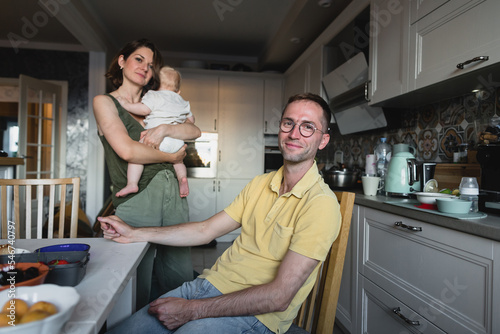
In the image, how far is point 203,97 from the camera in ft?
15.0

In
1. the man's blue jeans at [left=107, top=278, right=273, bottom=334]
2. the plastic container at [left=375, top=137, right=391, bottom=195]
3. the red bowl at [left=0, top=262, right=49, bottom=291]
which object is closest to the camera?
the red bowl at [left=0, top=262, right=49, bottom=291]

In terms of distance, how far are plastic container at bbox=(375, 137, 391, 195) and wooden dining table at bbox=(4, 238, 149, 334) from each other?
6.16 ft

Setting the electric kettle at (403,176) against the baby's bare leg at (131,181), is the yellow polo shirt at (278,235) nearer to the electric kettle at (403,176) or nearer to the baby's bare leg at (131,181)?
the baby's bare leg at (131,181)

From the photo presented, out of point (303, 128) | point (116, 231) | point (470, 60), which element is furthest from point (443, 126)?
point (116, 231)

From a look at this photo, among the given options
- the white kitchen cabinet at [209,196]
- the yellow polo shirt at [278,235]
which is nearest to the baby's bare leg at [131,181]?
the yellow polo shirt at [278,235]

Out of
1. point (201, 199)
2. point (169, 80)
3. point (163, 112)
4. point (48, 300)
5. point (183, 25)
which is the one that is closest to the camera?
point (48, 300)

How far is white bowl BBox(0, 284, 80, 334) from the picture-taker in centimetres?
41

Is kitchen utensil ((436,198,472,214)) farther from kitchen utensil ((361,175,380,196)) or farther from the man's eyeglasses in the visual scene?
kitchen utensil ((361,175,380,196))

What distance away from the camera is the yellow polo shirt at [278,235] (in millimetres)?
924

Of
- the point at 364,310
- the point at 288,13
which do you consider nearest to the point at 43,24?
the point at 288,13

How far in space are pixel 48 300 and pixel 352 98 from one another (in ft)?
8.47

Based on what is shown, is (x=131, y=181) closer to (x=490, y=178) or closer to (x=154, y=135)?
(x=154, y=135)

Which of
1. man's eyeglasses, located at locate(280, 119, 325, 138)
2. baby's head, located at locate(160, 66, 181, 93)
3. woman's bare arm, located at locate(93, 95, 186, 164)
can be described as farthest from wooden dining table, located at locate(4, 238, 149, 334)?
baby's head, located at locate(160, 66, 181, 93)

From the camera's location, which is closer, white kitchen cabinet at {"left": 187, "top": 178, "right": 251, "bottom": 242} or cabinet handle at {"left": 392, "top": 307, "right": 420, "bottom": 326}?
cabinet handle at {"left": 392, "top": 307, "right": 420, "bottom": 326}
